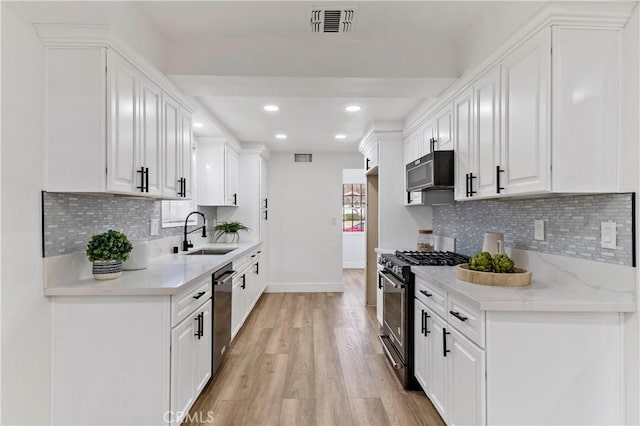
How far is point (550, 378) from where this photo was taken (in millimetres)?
1496

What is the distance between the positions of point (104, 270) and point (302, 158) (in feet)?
13.3

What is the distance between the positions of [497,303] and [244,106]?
2807 mm

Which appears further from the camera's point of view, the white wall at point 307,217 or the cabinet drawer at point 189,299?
the white wall at point 307,217

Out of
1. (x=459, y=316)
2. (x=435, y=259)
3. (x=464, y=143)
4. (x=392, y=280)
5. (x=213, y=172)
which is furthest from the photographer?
(x=213, y=172)

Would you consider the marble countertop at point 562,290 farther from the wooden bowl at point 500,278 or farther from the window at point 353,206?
the window at point 353,206

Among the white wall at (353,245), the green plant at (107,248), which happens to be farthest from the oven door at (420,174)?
the white wall at (353,245)

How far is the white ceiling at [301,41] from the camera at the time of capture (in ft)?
6.10

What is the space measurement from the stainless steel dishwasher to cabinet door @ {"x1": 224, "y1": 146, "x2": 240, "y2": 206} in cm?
161

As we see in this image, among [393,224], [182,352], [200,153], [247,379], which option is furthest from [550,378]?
[200,153]

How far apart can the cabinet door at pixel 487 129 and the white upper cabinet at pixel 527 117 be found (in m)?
0.07

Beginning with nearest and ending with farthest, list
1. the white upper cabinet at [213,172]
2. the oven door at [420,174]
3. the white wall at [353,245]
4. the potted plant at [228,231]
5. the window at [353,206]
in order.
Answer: the oven door at [420,174] → the white upper cabinet at [213,172] → the potted plant at [228,231] → the white wall at [353,245] → the window at [353,206]

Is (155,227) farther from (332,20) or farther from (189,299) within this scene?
(332,20)

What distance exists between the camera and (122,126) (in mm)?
1879

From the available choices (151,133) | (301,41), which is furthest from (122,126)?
(301,41)
